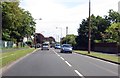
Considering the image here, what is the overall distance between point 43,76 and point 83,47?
79031 millimetres

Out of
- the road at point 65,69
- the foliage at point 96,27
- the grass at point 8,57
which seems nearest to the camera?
the road at point 65,69

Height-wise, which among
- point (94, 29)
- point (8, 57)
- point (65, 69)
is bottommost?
point (65, 69)

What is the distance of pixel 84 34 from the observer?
3866 inches

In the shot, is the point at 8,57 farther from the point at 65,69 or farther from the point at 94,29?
the point at 94,29

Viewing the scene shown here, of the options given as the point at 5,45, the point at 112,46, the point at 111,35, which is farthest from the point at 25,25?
the point at 112,46

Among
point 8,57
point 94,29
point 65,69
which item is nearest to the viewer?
point 65,69

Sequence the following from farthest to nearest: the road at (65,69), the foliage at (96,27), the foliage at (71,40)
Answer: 1. the foliage at (71,40)
2. the foliage at (96,27)
3. the road at (65,69)

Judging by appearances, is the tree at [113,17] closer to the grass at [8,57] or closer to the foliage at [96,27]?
the foliage at [96,27]

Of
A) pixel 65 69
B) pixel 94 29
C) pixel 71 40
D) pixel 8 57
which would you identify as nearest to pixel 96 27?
pixel 94 29

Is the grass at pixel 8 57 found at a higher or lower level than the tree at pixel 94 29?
lower

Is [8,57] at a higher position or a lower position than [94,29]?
lower

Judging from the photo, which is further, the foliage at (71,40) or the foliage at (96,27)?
the foliage at (71,40)

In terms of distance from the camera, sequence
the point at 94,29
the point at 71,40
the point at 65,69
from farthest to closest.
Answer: the point at 71,40, the point at 94,29, the point at 65,69

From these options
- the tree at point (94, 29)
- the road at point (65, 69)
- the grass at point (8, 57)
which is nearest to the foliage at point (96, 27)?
the tree at point (94, 29)
